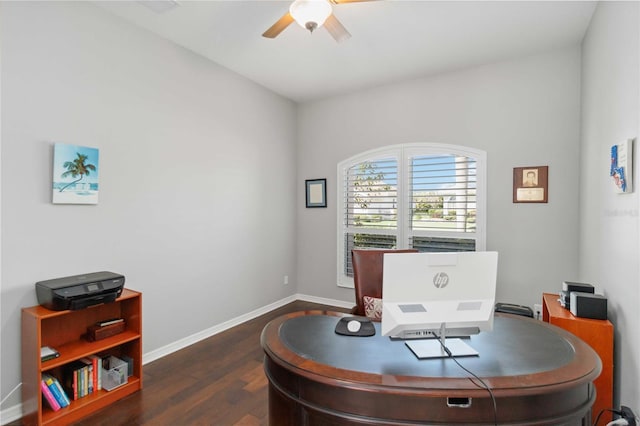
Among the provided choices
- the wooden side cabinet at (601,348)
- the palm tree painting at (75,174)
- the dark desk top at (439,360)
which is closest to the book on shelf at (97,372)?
the palm tree painting at (75,174)

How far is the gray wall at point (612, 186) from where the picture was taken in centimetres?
172

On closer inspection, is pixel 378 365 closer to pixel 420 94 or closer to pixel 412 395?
pixel 412 395

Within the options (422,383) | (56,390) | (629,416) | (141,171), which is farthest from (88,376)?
(629,416)

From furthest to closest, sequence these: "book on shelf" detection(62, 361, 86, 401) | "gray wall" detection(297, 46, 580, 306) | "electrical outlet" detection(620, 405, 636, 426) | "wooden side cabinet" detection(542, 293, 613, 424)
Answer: "gray wall" detection(297, 46, 580, 306) → "book on shelf" detection(62, 361, 86, 401) → "wooden side cabinet" detection(542, 293, 613, 424) → "electrical outlet" detection(620, 405, 636, 426)

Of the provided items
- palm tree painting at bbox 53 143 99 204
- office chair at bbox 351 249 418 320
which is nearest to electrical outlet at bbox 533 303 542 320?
office chair at bbox 351 249 418 320

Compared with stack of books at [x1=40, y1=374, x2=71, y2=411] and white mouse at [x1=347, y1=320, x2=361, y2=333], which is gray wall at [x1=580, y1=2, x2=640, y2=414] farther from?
stack of books at [x1=40, y1=374, x2=71, y2=411]

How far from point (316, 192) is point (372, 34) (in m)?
2.29

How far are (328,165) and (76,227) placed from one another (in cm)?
306

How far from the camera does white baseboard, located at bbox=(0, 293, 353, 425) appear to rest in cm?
212

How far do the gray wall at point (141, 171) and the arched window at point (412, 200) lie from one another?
1038mm

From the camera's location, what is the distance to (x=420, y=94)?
156 inches

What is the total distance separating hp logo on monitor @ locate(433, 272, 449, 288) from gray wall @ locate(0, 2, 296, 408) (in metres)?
2.53

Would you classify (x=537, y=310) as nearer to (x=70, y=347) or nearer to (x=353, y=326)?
(x=353, y=326)

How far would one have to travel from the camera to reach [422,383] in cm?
116
